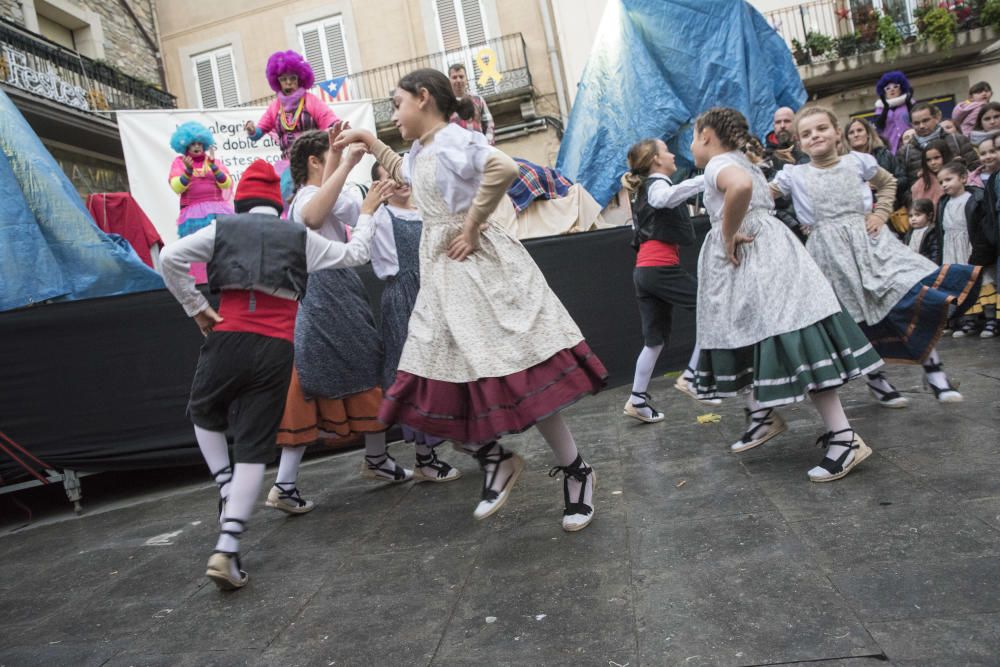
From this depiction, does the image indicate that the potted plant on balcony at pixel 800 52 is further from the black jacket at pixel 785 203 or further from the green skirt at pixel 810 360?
the green skirt at pixel 810 360

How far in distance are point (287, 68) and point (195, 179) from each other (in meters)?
1.65

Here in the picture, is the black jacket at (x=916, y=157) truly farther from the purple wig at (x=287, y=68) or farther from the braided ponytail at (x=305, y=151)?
the braided ponytail at (x=305, y=151)

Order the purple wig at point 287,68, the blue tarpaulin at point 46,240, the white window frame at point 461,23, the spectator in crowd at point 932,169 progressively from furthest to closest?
the white window frame at point 461,23, the spectator in crowd at point 932,169, the purple wig at point 287,68, the blue tarpaulin at point 46,240

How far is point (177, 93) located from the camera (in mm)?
20719

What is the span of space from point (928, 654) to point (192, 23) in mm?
22770

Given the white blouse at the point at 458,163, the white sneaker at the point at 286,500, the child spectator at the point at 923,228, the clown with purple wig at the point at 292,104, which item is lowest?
the white sneaker at the point at 286,500

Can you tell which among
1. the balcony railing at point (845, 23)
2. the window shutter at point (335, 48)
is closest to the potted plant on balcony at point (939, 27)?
the balcony railing at point (845, 23)

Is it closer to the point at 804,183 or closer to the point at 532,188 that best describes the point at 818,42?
the point at 532,188

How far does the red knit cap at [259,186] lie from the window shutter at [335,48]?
17906 millimetres

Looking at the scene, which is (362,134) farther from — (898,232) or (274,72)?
(898,232)

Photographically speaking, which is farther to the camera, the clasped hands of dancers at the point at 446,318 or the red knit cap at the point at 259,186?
the red knit cap at the point at 259,186

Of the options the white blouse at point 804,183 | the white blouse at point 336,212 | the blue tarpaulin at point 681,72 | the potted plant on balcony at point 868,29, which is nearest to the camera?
the white blouse at point 336,212

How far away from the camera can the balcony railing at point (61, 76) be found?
539 inches

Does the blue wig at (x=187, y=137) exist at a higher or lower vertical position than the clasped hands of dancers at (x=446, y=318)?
higher
